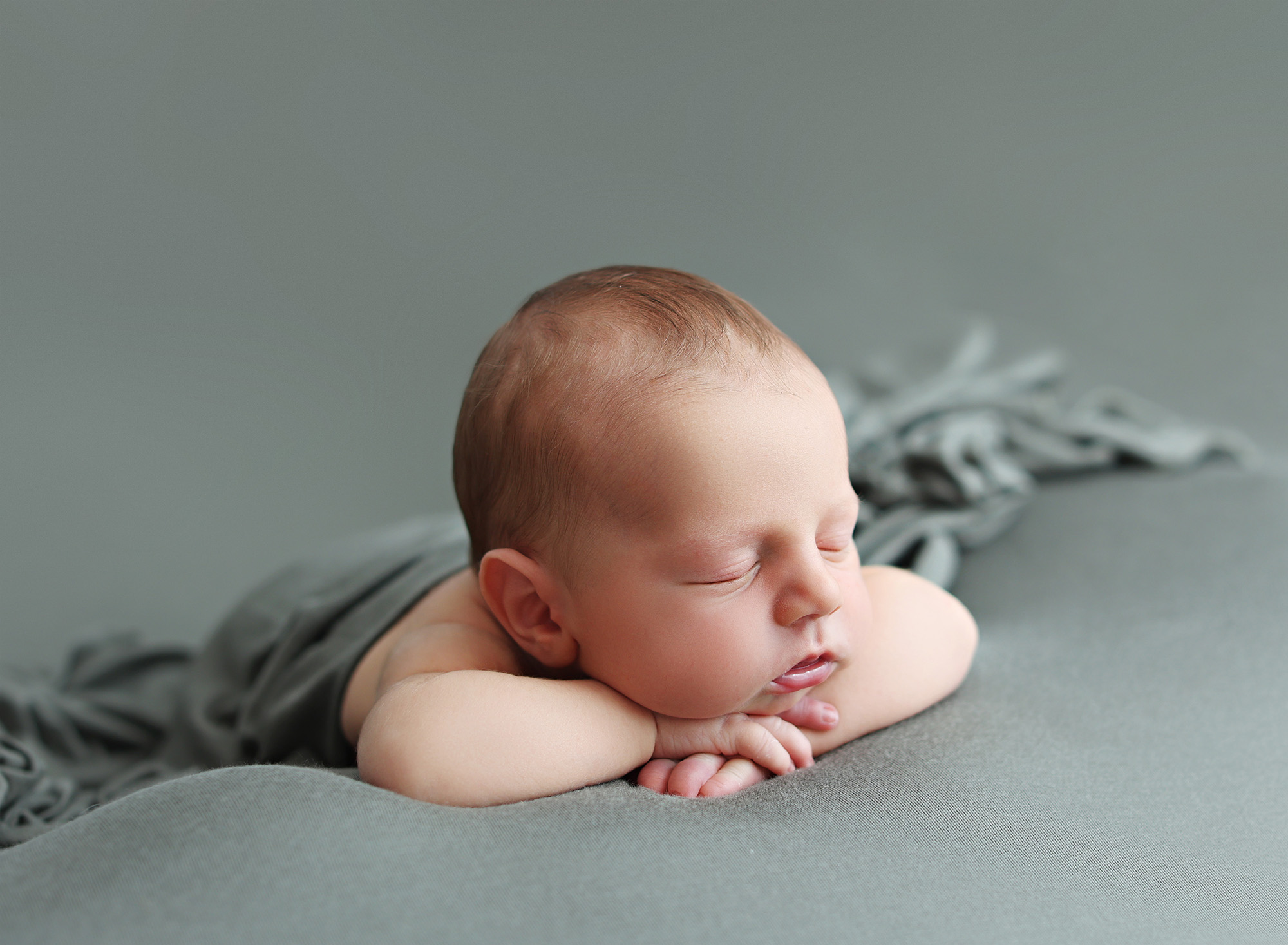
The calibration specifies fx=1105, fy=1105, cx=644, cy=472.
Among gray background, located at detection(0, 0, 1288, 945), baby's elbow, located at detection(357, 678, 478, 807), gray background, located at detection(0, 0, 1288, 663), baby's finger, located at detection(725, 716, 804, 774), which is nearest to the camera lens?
baby's elbow, located at detection(357, 678, 478, 807)

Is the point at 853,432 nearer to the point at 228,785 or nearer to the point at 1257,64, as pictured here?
the point at 228,785

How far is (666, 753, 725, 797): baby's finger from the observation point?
85cm

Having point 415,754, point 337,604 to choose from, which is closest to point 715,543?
point 415,754

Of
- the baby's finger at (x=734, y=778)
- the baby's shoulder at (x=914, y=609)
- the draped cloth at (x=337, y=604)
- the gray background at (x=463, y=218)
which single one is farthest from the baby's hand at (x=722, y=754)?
the gray background at (x=463, y=218)

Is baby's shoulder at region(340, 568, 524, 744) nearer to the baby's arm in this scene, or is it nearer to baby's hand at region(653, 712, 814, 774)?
the baby's arm

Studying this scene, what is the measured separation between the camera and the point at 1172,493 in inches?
54.9

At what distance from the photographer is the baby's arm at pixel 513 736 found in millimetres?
778

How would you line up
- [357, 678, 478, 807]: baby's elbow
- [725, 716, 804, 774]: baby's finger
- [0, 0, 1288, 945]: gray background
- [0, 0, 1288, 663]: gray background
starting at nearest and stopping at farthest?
1. [357, 678, 478, 807]: baby's elbow
2. [725, 716, 804, 774]: baby's finger
3. [0, 0, 1288, 945]: gray background
4. [0, 0, 1288, 663]: gray background

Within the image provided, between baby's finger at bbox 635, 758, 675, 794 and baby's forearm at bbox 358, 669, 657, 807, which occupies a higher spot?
baby's forearm at bbox 358, 669, 657, 807

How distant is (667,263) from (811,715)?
163 centimetres

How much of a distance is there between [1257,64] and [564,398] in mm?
2134

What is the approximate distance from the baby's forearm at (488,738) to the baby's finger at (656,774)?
3cm

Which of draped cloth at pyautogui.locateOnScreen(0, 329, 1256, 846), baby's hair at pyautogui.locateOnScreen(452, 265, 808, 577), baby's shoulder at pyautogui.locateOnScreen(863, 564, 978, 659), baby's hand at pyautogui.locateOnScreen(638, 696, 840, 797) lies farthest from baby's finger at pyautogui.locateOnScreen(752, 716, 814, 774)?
draped cloth at pyautogui.locateOnScreen(0, 329, 1256, 846)

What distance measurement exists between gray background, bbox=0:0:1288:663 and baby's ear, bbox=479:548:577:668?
1.13 m
